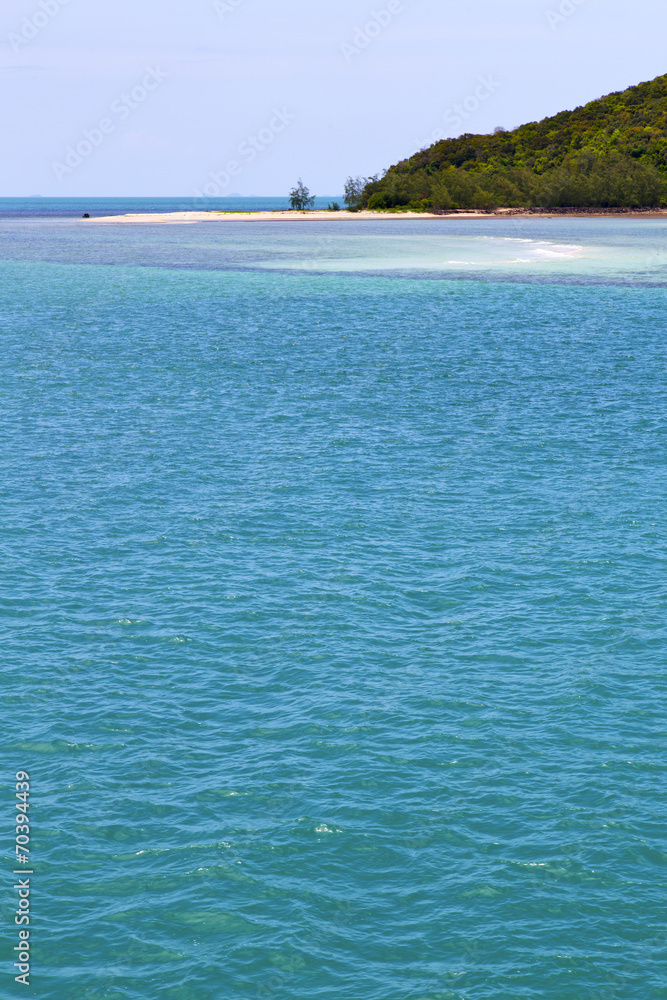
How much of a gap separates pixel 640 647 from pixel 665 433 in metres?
22.5

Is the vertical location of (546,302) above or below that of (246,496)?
above

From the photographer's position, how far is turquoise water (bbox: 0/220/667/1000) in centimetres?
1566

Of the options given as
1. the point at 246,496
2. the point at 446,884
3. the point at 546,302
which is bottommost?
the point at 446,884

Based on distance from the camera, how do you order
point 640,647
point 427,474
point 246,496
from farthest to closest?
point 427,474 → point 246,496 → point 640,647

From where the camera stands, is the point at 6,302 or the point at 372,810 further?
the point at 6,302

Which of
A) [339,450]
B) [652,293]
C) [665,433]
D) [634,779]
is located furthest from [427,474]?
[652,293]

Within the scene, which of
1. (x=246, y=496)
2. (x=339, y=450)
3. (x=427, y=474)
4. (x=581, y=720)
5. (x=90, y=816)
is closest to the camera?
(x=90, y=816)

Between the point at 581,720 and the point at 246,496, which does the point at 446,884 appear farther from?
the point at 246,496

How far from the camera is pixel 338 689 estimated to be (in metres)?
23.0

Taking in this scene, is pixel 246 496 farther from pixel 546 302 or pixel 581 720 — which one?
pixel 546 302

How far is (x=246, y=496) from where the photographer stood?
36156 mm

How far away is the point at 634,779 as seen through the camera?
19.6 metres

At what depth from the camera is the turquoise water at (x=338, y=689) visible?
15.7 metres

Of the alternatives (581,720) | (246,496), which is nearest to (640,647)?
(581,720)
